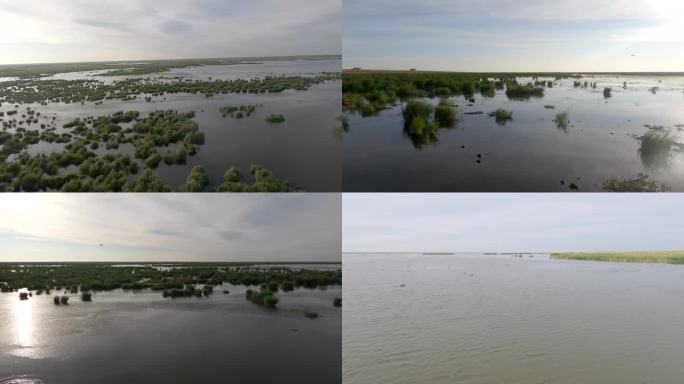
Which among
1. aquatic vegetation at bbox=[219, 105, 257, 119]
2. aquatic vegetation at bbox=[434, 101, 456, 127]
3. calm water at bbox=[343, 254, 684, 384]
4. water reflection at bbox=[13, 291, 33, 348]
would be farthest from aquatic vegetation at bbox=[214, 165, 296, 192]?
water reflection at bbox=[13, 291, 33, 348]

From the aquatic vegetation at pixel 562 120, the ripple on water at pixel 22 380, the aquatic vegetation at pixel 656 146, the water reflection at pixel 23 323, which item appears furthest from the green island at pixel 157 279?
the aquatic vegetation at pixel 656 146

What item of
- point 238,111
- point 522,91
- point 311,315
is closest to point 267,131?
point 238,111

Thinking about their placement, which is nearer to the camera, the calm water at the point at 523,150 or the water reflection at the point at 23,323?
the calm water at the point at 523,150

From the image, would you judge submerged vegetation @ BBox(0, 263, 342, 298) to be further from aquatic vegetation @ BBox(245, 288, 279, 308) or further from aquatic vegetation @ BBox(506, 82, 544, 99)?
aquatic vegetation @ BBox(506, 82, 544, 99)

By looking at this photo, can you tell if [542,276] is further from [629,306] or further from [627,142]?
[627,142]

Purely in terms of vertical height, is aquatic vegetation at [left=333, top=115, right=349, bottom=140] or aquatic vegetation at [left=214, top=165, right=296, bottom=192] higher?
aquatic vegetation at [left=333, top=115, right=349, bottom=140]

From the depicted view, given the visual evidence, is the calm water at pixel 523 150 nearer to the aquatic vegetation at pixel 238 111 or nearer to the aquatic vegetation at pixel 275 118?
the aquatic vegetation at pixel 275 118
